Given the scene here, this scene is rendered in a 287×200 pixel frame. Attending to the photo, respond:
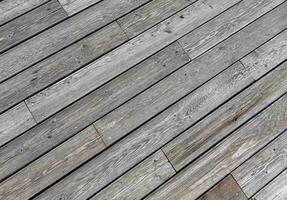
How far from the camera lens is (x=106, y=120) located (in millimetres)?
2473

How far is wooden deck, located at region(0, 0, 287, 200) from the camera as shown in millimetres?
2354

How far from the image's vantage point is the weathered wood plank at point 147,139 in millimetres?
2305

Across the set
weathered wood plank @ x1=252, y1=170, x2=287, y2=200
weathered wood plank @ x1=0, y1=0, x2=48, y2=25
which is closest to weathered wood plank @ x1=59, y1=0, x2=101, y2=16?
weathered wood plank @ x1=0, y1=0, x2=48, y2=25

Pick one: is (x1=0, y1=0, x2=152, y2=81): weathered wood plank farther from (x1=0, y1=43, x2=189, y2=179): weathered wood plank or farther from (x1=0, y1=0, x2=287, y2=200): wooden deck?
(x1=0, y1=43, x2=189, y2=179): weathered wood plank

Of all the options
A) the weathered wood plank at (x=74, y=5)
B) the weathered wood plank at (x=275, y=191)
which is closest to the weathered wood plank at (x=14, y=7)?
the weathered wood plank at (x=74, y=5)

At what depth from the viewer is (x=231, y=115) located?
2.57 metres

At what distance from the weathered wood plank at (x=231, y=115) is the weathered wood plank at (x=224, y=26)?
0.86 ft

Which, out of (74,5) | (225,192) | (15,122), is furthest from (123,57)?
(225,192)

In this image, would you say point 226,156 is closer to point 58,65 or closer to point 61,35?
point 58,65

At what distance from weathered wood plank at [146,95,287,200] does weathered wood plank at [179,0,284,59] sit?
619 mm

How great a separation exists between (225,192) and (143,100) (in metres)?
0.79

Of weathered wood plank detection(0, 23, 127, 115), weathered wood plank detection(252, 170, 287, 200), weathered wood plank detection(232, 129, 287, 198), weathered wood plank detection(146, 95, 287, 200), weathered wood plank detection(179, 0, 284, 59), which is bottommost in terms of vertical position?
weathered wood plank detection(252, 170, 287, 200)

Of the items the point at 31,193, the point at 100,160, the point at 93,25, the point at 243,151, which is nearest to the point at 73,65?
the point at 93,25

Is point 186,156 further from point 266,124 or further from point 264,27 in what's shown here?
point 264,27
